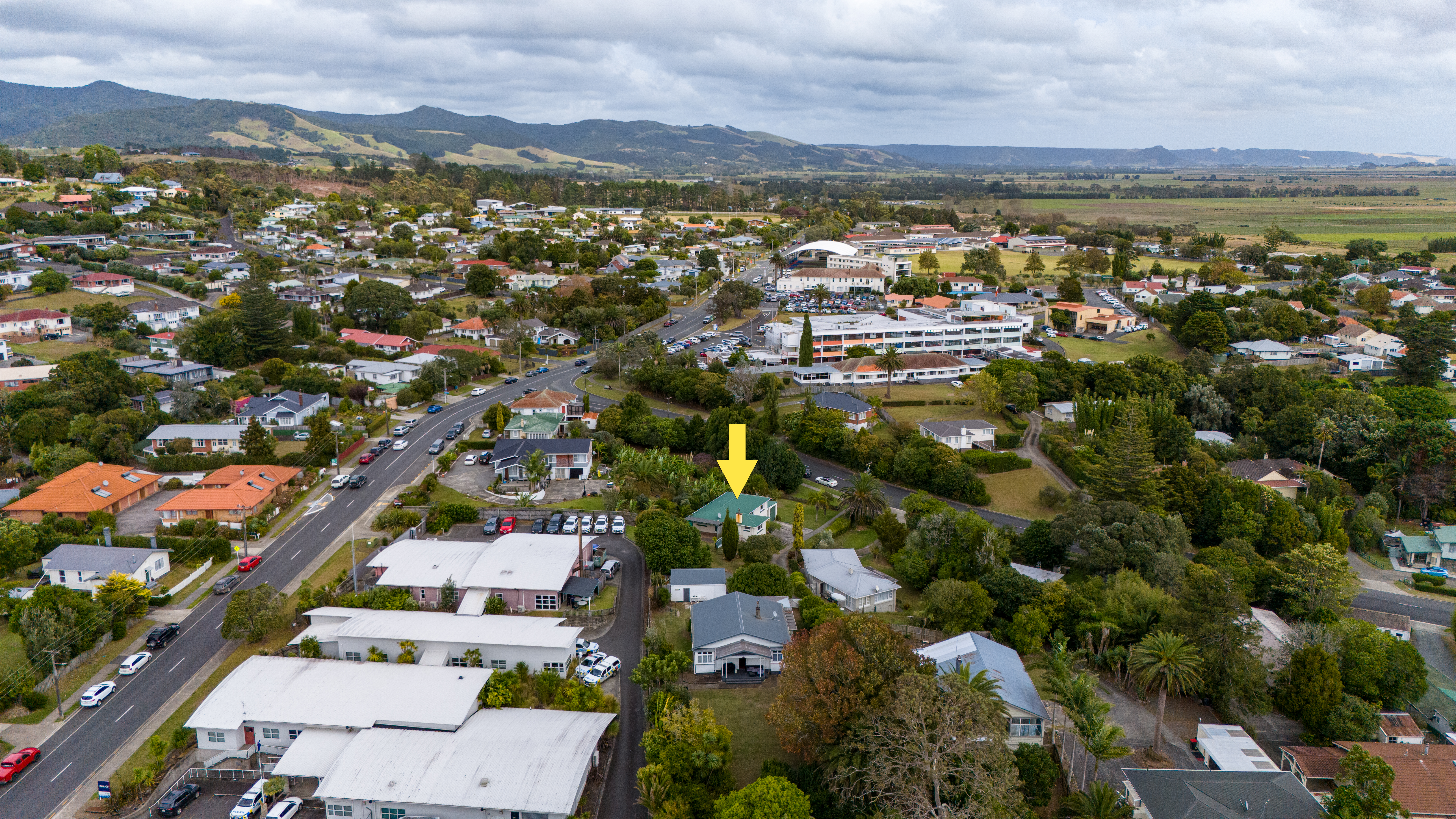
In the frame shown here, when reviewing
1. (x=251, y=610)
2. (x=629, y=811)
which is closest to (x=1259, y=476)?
(x=629, y=811)

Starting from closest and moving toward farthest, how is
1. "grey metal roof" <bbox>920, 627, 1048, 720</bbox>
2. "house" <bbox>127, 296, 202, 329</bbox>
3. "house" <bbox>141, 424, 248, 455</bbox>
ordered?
"grey metal roof" <bbox>920, 627, 1048, 720</bbox>
"house" <bbox>141, 424, 248, 455</bbox>
"house" <bbox>127, 296, 202, 329</bbox>

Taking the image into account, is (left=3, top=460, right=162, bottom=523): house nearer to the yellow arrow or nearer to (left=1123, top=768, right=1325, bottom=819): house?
the yellow arrow

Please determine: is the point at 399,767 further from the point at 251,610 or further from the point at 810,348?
the point at 810,348

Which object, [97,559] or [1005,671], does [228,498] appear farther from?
[1005,671]

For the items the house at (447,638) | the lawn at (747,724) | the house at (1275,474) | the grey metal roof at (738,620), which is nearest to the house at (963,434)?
the house at (1275,474)

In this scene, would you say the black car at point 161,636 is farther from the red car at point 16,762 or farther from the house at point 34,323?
the house at point 34,323

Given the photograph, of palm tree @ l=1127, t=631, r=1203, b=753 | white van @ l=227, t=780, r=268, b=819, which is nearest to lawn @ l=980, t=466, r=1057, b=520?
palm tree @ l=1127, t=631, r=1203, b=753
